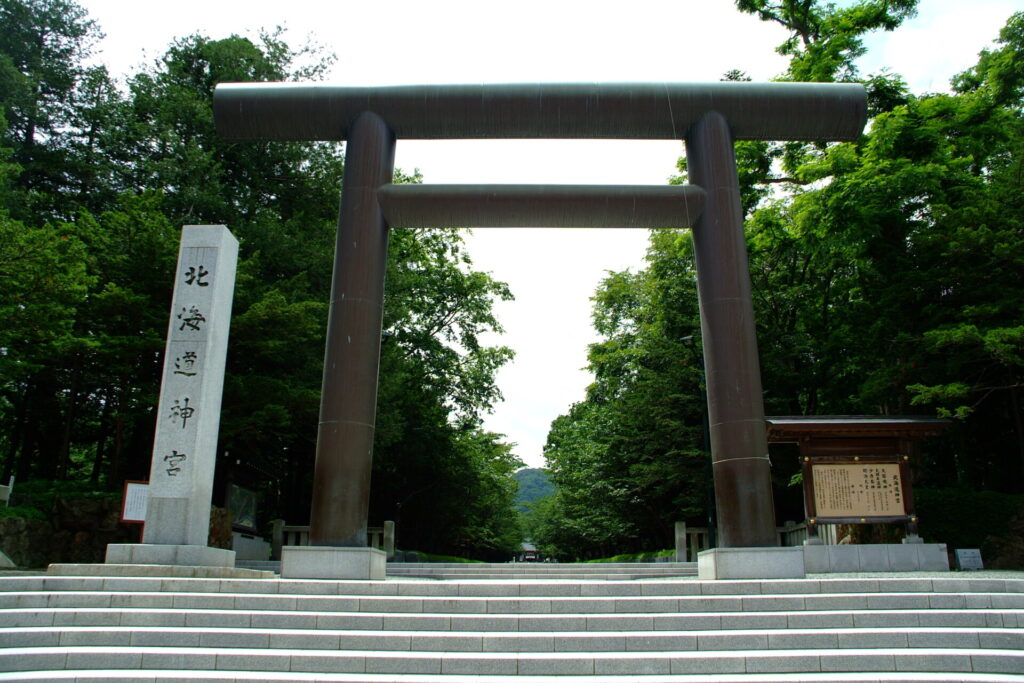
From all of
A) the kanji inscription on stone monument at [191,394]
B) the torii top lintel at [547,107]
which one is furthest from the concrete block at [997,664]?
the kanji inscription on stone monument at [191,394]

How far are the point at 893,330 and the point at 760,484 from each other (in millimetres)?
8552

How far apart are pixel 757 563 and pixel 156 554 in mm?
7795

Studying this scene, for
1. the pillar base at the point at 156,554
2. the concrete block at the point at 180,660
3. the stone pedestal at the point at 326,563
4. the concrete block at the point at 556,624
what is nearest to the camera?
the concrete block at the point at 180,660

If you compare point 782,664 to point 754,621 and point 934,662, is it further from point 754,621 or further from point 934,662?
point 934,662

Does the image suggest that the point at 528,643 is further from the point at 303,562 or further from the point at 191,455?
the point at 191,455

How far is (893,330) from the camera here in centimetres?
1606

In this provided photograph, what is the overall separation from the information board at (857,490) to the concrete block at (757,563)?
4036 millimetres

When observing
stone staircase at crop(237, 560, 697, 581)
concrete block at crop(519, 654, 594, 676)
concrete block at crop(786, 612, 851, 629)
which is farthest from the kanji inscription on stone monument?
concrete block at crop(786, 612, 851, 629)

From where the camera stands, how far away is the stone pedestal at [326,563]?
9.10 m

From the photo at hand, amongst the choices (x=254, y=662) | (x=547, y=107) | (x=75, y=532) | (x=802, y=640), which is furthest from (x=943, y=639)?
(x=75, y=532)

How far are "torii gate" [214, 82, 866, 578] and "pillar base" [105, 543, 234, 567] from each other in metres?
2.68

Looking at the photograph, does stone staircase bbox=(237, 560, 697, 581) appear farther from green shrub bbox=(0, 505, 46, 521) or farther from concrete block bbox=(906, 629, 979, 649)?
concrete block bbox=(906, 629, 979, 649)

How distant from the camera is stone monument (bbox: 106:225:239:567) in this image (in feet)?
32.2

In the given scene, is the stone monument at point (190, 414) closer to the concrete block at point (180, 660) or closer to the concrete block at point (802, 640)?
the concrete block at point (180, 660)
